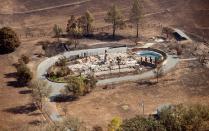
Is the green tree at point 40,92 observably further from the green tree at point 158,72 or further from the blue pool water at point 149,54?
the blue pool water at point 149,54

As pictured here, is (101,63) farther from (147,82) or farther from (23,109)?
(23,109)

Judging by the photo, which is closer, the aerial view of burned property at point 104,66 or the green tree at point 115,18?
the aerial view of burned property at point 104,66

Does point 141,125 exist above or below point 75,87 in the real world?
below

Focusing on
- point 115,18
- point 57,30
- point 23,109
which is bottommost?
point 23,109

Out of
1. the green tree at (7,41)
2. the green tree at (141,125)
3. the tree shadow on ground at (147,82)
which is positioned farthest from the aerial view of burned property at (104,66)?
the tree shadow on ground at (147,82)

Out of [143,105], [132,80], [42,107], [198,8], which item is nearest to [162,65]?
[132,80]

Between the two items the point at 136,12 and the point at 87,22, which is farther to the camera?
the point at 136,12

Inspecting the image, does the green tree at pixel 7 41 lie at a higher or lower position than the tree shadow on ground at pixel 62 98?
higher

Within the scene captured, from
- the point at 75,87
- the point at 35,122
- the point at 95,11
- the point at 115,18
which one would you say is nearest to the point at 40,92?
the point at 35,122

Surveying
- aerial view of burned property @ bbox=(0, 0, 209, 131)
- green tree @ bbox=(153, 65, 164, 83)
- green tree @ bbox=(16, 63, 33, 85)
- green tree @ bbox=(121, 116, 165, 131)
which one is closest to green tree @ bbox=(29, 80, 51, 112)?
aerial view of burned property @ bbox=(0, 0, 209, 131)
